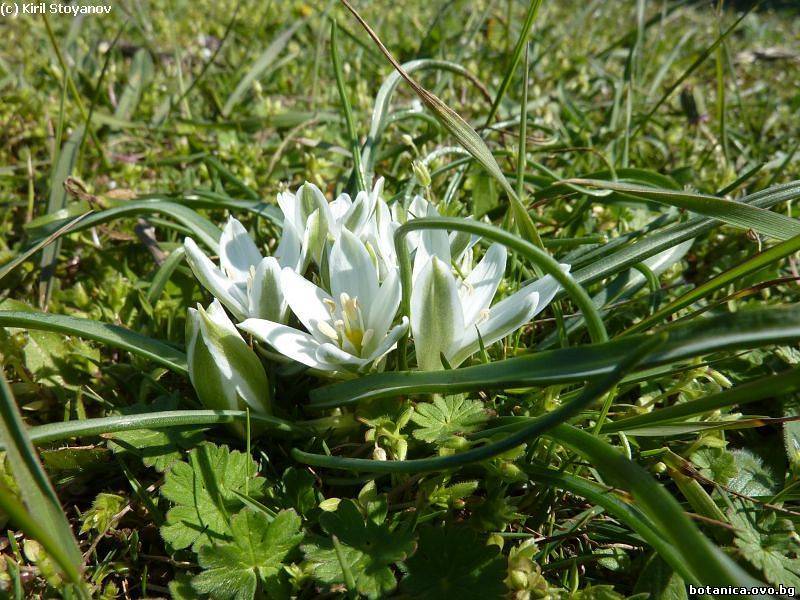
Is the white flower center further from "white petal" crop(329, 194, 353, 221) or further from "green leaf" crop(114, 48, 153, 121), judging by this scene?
"green leaf" crop(114, 48, 153, 121)

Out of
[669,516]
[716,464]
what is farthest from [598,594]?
[716,464]

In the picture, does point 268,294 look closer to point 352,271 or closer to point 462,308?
point 352,271

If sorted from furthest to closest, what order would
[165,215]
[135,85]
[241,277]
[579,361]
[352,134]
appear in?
[135,85], [352,134], [165,215], [241,277], [579,361]

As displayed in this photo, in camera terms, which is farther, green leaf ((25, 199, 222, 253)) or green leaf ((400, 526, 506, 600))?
green leaf ((25, 199, 222, 253))

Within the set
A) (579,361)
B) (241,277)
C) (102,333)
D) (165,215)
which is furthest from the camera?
(165,215)

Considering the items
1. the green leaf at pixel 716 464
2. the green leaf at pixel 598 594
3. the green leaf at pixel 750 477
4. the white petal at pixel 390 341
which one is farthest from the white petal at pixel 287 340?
the green leaf at pixel 750 477

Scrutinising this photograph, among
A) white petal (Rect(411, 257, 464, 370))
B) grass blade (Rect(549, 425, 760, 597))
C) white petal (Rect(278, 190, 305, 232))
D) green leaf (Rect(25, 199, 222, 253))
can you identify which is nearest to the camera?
grass blade (Rect(549, 425, 760, 597))

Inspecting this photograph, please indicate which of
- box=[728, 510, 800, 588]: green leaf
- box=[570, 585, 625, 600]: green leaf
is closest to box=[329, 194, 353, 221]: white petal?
box=[570, 585, 625, 600]: green leaf
